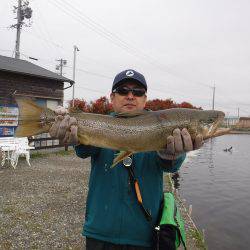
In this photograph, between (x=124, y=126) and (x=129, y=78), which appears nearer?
(x=124, y=126)

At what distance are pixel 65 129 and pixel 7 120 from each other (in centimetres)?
1727

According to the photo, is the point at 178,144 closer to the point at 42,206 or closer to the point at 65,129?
the point at 65,129

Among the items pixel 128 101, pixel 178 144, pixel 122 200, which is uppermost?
pixel 128 101

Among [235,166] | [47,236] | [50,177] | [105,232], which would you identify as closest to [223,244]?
[47,236]

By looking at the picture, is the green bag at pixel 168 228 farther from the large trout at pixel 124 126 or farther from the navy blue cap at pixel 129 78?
the navy blue cap at pixel 129 78

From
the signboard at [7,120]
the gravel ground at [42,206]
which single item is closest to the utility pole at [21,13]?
the signboard at [7,120]

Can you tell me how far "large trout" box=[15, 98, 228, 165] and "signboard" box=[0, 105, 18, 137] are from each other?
658 inches

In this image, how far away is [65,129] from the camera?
12.0 feet

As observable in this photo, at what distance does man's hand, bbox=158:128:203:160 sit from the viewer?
3576 millimetres

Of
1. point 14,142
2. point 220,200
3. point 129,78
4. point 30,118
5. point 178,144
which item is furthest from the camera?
point 14,142

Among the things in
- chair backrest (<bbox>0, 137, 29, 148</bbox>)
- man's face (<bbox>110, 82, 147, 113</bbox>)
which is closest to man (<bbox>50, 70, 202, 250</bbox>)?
man's face (<bbox>110, 82, 147, 113</bbox>)

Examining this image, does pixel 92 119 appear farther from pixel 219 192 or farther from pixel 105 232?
pixel 219 192

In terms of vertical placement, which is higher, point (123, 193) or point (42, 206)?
point (123, 193)

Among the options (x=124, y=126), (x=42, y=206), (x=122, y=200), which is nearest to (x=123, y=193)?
(x=122, y=200)
